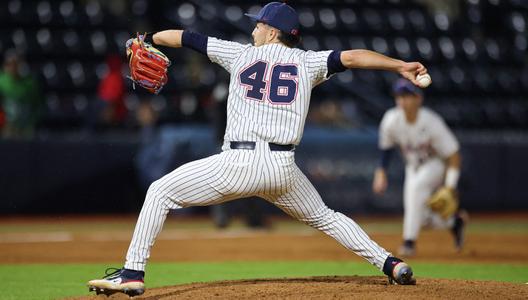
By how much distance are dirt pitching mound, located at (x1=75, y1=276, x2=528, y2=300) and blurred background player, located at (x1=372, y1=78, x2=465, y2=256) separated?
10.7 feet

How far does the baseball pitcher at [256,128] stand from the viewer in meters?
→ 5.75

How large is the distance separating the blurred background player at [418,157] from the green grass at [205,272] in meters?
0.92

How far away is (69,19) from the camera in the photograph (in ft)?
59.2

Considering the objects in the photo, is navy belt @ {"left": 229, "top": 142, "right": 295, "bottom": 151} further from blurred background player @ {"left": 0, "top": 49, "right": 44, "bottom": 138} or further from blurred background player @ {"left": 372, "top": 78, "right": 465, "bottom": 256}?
blurred background player @ {"left": 0, "top": 49, "right": 44, "bottom": 138}

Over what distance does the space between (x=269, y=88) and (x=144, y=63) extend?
3.13ft

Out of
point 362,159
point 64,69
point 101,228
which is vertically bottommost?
point 101,228

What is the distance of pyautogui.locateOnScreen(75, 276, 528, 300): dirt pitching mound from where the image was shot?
19.5ft

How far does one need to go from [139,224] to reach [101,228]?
338 inches

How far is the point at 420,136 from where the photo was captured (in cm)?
1009

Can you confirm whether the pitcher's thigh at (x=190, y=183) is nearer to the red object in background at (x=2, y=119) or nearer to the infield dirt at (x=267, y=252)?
the infield dirt at (x=267, y=252)

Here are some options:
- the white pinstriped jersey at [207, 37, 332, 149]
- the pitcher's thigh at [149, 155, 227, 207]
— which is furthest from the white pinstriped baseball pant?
the white pinstriped jersey at [207, 37, 332, 149]

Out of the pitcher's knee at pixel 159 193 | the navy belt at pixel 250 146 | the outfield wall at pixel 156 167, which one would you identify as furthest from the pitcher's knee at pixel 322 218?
the outfield wall at pixel 156 167

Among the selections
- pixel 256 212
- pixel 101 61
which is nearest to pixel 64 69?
pixel 101 61

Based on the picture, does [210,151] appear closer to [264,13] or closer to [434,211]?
[434,211]
